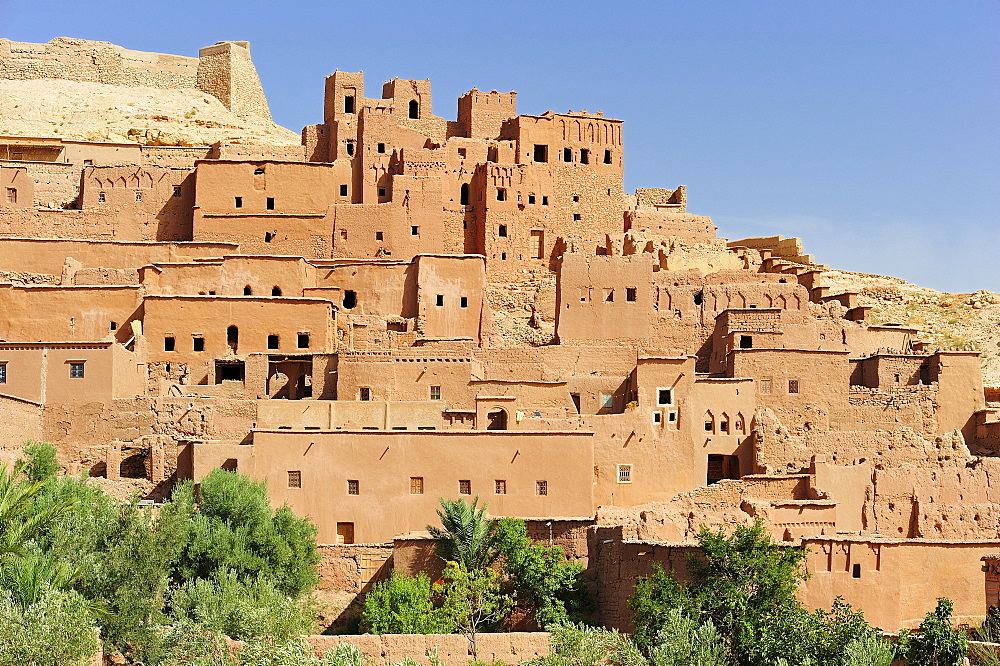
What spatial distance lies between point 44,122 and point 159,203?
1342cm

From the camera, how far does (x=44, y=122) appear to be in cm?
5378

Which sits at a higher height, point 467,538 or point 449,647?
A: point 467,538

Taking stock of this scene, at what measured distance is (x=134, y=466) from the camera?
31875 mm

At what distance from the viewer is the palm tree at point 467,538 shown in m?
27.1

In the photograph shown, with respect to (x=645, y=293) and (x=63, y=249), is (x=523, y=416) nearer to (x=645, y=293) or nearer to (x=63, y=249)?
(x=645, y=293)

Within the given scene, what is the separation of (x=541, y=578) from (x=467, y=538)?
181 cm

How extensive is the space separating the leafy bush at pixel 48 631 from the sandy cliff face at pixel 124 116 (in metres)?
30.6

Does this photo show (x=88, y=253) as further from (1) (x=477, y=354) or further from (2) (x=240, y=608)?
(2) (x=240, y=608)

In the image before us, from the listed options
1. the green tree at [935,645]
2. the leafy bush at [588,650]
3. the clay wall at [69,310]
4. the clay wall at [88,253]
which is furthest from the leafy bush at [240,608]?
the clay wall at [88,253]

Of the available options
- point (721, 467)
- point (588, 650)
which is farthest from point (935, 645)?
point (721, 467)

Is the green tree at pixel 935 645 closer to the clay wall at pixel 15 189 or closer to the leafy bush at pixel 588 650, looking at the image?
the leafy bush at pixel 588 650

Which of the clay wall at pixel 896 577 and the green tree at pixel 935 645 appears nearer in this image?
the green tree at pixel 935 645

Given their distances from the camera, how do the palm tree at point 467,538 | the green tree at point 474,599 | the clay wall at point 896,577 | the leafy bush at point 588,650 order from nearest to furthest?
the leafy bush at point 588,650, the clay wall at point 896,577, the green tree at point 474,599, the palm tree at point 467,538

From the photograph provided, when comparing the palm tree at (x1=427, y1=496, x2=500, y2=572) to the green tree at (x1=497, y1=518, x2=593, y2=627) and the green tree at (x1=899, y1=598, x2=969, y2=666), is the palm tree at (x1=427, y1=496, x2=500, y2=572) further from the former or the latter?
the green tree at (x1=899, y1=598, x2=969, y2=666)
